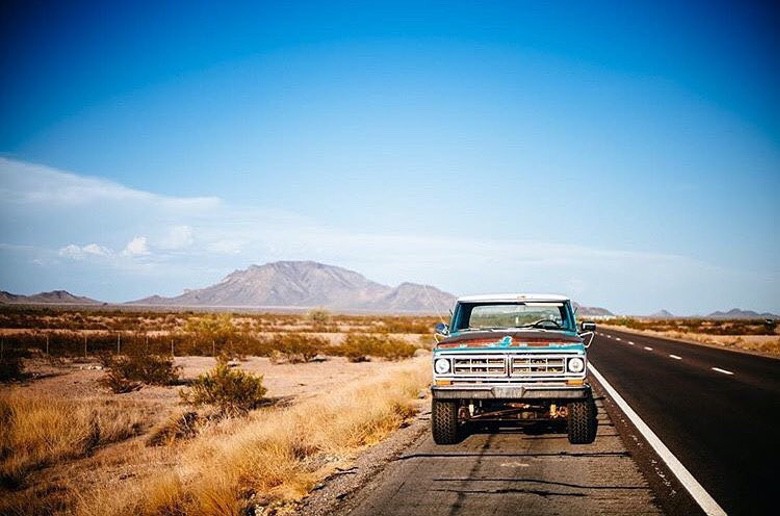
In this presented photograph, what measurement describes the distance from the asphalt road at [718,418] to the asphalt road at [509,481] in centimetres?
77

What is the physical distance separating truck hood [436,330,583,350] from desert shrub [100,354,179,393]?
1463cm

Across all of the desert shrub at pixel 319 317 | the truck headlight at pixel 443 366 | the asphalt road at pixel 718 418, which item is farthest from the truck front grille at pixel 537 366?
the desert shrub at pixel 319 317

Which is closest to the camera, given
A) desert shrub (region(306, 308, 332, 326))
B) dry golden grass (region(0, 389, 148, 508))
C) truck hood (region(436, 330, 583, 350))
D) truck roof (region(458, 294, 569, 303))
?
truck hood (region(436, 330, 583, 350))

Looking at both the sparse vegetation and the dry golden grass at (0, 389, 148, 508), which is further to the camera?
the dry golden grass at (0, 389, 148, 508)

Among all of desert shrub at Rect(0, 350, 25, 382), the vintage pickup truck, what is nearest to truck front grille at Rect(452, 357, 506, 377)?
the vintage pickup truck

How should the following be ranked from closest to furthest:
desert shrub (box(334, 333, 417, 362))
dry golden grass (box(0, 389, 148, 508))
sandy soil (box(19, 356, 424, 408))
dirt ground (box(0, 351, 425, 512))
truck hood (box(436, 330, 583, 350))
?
truck hood (box(436, 330, 583, 350)), dirt ground (box(0, 351, 425, 512)), dry golden grass (box(0, 389, 148, 508)), sandy soil (box(19, 356, 424, 408)), desert shrub (box(334, 333, 417, 362))

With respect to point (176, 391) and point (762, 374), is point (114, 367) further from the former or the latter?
point (762, 374)

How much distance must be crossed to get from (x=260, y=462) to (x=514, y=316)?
15.8ft

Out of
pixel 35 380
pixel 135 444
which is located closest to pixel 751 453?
pixel 135 444

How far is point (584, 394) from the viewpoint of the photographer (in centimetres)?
710

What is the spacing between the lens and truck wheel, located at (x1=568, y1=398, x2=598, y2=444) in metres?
7.28

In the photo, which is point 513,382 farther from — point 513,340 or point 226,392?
point 226,392

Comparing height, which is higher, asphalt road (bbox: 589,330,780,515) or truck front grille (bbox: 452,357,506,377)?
truck front grille (bbox: 452,357,506,377)

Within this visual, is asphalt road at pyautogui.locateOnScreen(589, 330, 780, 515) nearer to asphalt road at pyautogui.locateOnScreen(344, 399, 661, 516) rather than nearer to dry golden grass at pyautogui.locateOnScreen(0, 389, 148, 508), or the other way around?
asphalt road at pyautogui.locateOnScreen(344, 399, 661, 516)
